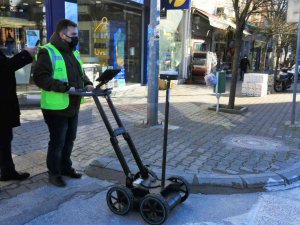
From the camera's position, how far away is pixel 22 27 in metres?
8.57

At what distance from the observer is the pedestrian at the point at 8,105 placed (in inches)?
143

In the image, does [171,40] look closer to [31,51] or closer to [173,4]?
A: [173,4]

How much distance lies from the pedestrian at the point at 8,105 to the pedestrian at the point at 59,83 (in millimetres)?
189

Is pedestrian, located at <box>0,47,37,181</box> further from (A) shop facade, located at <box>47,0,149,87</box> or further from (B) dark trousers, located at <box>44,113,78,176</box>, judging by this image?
(A) shop facade, located at <box>47,0,149,87</box>

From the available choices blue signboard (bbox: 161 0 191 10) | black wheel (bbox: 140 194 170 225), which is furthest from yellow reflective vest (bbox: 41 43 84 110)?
blue signboard (bbox: 161 0 191 10)

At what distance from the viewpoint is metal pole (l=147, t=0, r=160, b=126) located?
6621 millimetres

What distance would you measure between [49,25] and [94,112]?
2399 millimetres

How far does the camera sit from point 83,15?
10.4m

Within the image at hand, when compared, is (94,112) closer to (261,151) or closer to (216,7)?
(261,151)

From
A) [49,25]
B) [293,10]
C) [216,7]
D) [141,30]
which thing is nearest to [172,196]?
[293,10]

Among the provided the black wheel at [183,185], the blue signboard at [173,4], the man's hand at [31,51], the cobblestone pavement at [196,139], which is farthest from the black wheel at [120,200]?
the blue signboard at [173,4]

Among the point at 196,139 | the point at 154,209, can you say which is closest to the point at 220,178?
the point at 154,209

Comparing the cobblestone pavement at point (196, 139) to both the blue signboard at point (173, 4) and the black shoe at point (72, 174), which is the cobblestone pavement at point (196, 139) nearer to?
the black shoe at point (72, 174)

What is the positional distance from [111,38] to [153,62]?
562 centimetres
